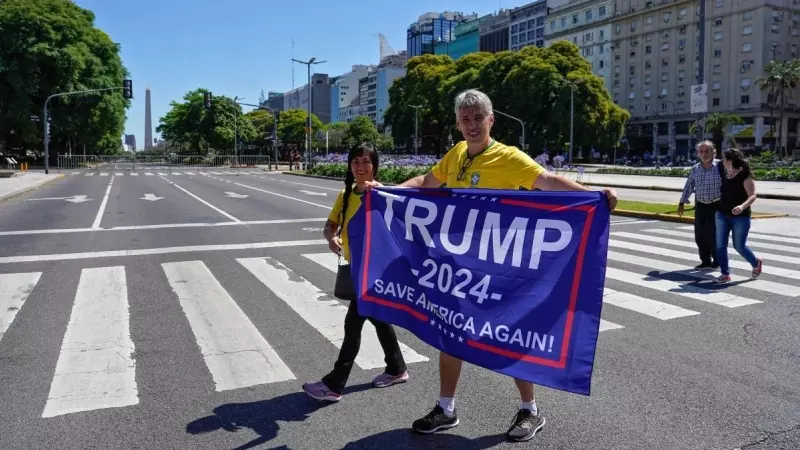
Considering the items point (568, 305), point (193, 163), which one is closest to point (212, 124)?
point (193, 163)

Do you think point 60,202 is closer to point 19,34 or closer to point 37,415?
point 37,415

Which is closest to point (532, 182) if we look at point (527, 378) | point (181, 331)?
point (527, 378)

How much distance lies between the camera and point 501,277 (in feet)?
11.6

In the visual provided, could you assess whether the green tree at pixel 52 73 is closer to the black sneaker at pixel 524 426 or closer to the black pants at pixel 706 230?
the black pants at pixel 706 230

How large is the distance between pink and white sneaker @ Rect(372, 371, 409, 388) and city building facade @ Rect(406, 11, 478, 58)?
557 ft

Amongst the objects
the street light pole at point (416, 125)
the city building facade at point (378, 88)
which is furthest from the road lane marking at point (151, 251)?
the city building facade at point (378, 88)

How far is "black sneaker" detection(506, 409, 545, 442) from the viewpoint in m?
3.73

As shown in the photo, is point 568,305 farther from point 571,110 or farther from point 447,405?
point 571,110

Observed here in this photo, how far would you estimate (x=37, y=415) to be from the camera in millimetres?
4109

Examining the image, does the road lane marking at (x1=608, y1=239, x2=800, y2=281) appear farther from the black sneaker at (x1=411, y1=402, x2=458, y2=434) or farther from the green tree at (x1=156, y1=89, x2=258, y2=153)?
the green tree at (x1=156, y1=89, x2=258, y2=153)

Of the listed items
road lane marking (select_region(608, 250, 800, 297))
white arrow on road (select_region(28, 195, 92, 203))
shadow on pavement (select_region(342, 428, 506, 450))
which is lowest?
shadow on pavement (select_region(342, 428, 506, 450))

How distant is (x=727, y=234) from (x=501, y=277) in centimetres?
599

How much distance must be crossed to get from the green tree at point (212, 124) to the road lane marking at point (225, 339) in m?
74.4

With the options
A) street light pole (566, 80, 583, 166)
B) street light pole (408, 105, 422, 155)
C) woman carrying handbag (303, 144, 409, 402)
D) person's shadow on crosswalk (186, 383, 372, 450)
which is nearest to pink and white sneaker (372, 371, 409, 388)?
person's shadow on crosswalk (186, 383, 372, 450)
